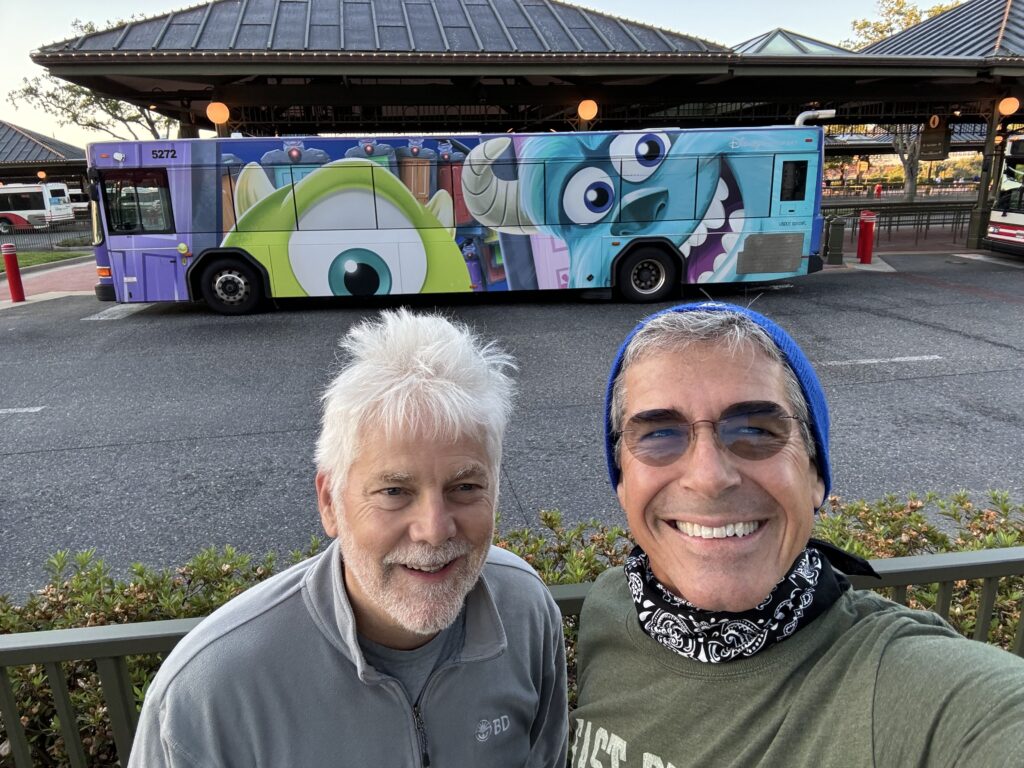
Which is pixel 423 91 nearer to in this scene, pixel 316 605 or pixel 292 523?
pixel 292 523

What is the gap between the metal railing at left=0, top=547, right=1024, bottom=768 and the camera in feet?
5.10

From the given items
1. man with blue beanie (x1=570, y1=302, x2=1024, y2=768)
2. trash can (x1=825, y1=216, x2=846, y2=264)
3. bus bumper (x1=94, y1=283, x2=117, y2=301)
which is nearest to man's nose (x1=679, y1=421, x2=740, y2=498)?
man with blue beanie (x1=570, y1=302, x2=1024, y2=768)

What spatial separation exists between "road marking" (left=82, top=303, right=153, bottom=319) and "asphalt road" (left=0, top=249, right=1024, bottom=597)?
47cm

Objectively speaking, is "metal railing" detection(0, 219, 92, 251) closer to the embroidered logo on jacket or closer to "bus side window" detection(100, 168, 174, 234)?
"bus side window" detection(100, 168, 174, 234)

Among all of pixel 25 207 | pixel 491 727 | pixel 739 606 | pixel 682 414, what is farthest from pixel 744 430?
pixel 25 207

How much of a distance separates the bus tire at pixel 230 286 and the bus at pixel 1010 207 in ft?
52.9

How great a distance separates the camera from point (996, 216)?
51.6 ft

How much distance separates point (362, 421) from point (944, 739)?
1.09 meters

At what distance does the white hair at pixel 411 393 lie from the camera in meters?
1.28

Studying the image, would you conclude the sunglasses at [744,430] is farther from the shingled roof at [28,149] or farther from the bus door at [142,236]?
the shingled roof at [28,149]

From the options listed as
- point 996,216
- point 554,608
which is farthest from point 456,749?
point 996,216

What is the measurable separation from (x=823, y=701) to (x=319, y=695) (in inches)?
35.3

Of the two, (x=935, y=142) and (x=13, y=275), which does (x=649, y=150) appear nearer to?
(x=935, y=142)

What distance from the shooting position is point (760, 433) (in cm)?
130
